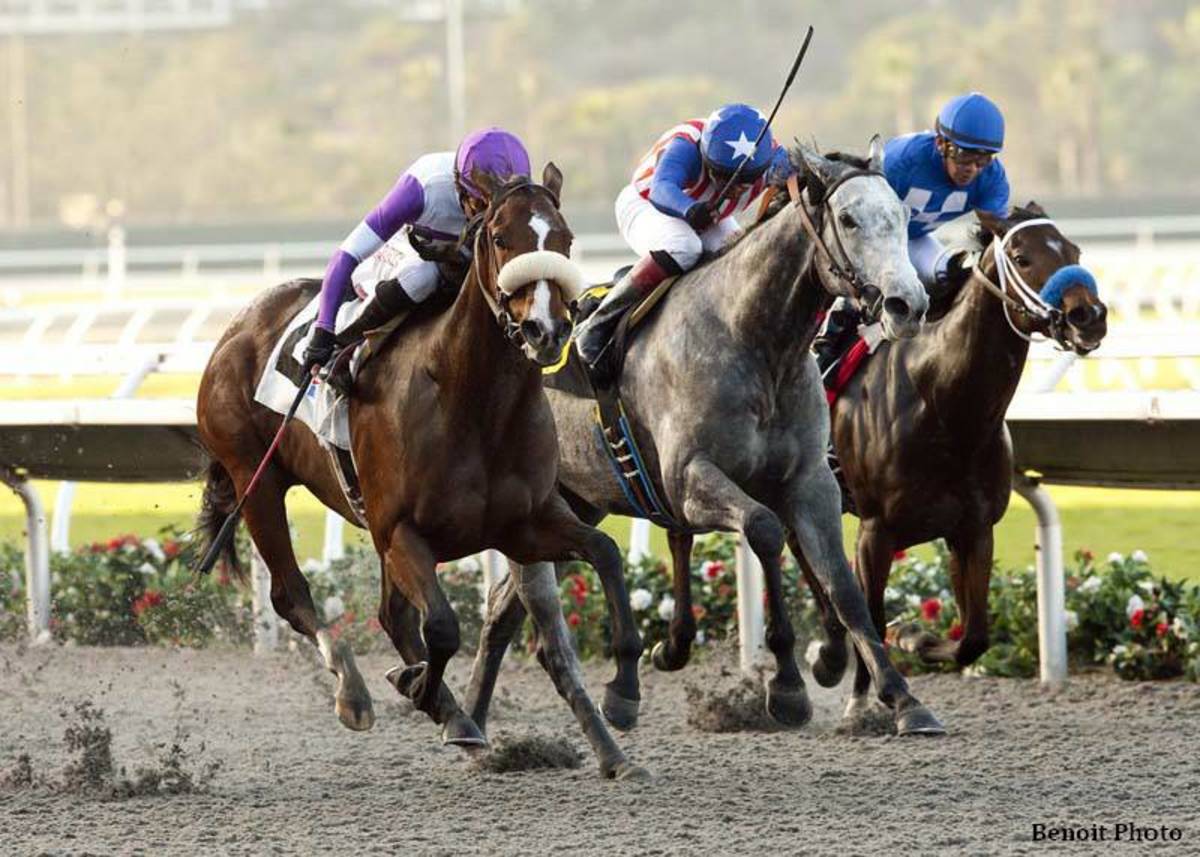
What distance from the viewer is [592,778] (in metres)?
4.78

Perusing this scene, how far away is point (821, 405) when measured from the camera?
16.4 ft

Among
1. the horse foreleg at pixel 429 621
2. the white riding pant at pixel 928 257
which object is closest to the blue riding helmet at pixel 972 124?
the white riding pant at pixel 928 257

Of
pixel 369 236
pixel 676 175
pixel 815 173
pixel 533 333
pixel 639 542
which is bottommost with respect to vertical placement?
pixel 639 542

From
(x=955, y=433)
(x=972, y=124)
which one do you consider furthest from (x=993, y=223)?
(x=955, y=433)

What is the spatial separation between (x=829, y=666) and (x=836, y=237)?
1.10 meters

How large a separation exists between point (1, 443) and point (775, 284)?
3.48m

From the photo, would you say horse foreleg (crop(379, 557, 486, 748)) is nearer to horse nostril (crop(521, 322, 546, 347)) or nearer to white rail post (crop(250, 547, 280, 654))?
horse nostril (crop(521, 322, 546, 347))

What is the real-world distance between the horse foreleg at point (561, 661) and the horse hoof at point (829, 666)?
2.08 ft

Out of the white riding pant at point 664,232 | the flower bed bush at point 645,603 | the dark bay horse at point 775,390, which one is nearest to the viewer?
the dark bay horse at point 775,390

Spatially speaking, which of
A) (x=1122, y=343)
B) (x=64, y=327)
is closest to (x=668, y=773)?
(x=1122, y=343)

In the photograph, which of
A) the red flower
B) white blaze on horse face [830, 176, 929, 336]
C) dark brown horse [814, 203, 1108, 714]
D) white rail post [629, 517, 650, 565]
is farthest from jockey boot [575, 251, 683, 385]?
the red flower

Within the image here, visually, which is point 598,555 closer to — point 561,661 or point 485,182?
point 561,661

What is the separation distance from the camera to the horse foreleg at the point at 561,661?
4.74 metres

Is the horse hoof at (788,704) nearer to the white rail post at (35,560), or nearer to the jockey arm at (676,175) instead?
the jockey arm at (676,175)
